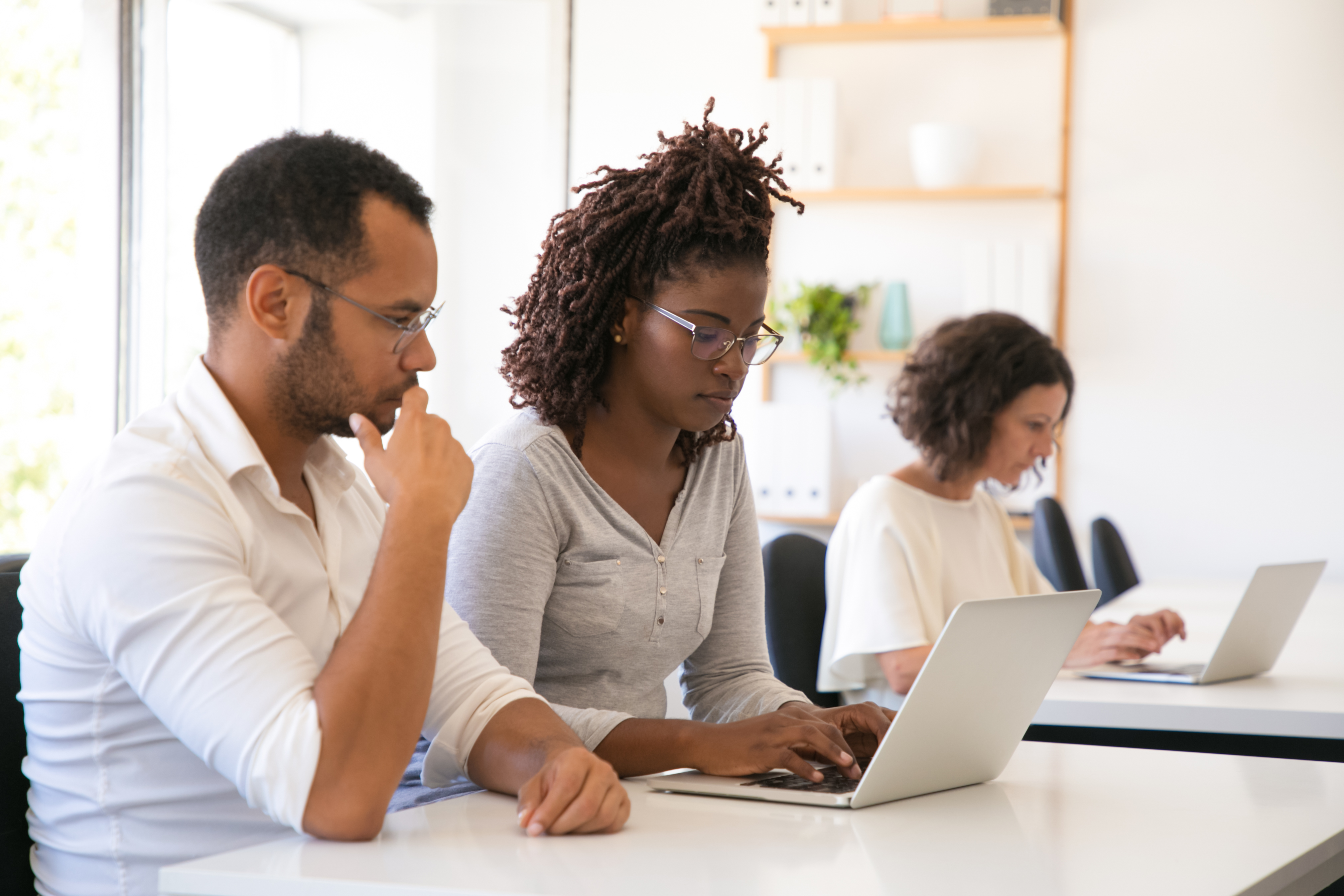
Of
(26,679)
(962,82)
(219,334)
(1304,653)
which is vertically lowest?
(1304,653)

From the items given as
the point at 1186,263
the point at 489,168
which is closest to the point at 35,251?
the point at 489,168

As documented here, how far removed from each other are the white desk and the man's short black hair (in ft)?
1.67

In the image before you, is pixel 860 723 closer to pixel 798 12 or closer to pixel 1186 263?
pixel 1186 263

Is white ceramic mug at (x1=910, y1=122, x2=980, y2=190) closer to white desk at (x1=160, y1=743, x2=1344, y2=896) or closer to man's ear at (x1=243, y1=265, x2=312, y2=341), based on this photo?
white desk at (x1=160, y1=743, x2=1344, y2=896)

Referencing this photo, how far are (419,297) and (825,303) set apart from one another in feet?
10.7

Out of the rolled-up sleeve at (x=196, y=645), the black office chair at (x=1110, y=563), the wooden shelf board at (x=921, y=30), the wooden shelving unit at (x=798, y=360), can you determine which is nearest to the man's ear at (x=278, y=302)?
the rolled-up sleeve at (x=196, y=645)

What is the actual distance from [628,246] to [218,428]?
63 cm

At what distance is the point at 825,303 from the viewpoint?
4352 mm

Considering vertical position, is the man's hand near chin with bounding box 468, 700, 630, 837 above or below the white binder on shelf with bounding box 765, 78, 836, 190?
below

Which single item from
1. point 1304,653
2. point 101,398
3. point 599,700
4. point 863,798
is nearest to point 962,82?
point 1304,653

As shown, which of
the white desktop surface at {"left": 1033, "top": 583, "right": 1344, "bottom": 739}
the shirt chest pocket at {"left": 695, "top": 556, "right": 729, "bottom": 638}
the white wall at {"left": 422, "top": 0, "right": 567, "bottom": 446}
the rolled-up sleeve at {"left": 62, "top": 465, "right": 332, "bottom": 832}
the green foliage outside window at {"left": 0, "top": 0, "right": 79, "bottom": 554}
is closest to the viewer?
the rolled-up sleeve at {"left": 62, "top": 465, "right": 332, "bottom": 832}

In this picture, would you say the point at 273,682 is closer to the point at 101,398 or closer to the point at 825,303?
the point at 101,398

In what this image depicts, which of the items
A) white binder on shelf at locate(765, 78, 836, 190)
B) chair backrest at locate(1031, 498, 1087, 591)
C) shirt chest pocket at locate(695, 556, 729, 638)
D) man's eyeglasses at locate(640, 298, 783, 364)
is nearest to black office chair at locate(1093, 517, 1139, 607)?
chair backrest at locate(1031, 498, 1087, 591)

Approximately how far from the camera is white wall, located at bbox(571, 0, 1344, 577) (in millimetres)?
4188
